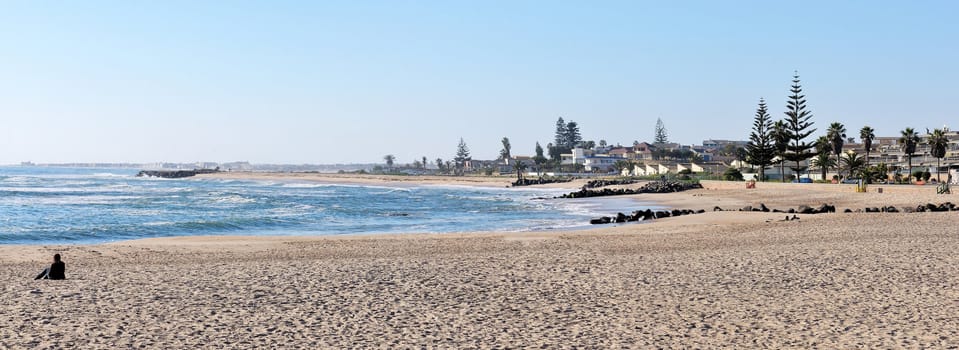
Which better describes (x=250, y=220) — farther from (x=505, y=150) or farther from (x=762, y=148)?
(x=505, y=150)

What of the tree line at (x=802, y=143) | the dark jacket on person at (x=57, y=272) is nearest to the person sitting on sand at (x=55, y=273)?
the dark jacket on person at (x=57, y=272)

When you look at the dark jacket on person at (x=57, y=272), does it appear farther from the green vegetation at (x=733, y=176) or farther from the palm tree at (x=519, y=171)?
the palm tree at (x=519, y=171)

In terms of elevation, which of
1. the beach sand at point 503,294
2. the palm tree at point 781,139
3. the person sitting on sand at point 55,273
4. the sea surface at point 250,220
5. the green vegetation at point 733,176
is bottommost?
the sea surface at point 250,220

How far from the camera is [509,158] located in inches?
7170

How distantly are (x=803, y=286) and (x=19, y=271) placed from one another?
536 inches

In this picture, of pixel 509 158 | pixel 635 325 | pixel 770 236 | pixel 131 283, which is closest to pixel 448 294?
pixel 635 325

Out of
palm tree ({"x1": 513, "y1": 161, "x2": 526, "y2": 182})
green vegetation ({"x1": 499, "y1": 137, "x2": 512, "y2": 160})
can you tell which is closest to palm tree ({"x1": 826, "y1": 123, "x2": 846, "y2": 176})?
palm tree ({"x1": 513, "y1": 161, "x2": 526, "y2": 182})

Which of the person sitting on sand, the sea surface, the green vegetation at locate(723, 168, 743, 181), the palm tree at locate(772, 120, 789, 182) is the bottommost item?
the sea surface

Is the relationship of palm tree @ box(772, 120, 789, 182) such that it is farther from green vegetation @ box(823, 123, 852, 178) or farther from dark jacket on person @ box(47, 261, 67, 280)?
dark jacket on person @ box(47, 261, 67, 280)

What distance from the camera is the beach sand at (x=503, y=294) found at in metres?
9.23

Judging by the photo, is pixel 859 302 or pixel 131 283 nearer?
pixel 859 302

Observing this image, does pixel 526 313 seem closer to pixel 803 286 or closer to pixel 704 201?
pixel 803 286

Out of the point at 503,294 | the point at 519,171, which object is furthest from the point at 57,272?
the point at 519,171

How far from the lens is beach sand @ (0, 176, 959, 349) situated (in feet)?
30.3
